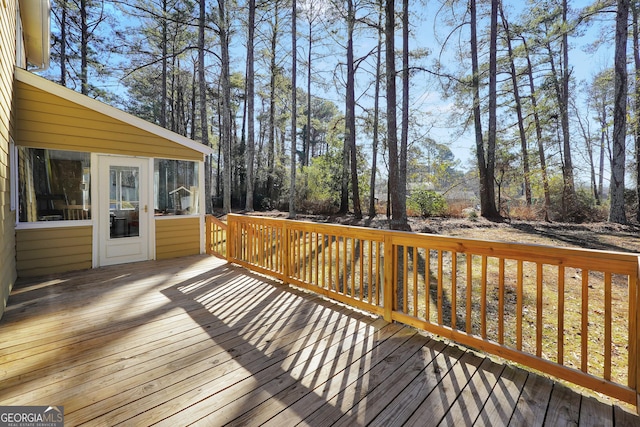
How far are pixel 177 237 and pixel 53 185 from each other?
1953 mm

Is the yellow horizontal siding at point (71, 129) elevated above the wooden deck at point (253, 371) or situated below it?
above

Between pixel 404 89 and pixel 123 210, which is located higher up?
pixel 404 89

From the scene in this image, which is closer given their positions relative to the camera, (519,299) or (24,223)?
(519,299)

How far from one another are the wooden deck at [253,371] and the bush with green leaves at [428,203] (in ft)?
31.1

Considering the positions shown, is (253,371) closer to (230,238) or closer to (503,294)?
(503,294)

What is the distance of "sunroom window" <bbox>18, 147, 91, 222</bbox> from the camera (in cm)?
401

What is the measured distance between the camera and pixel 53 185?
4266mm

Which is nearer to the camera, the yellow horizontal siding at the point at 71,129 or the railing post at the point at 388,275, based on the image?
the railing post at the point at 388,275

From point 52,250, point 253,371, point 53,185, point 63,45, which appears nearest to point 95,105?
point 53,185

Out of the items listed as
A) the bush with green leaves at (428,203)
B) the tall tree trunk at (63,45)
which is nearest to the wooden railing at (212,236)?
the bush with green leaves at (428,203)

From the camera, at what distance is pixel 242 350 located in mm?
2225

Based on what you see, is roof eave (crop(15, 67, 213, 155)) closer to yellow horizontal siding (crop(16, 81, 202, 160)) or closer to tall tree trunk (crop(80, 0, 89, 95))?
yellow horizontal siding (crop(16, 81, 202, 160))

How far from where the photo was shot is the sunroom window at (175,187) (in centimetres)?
529

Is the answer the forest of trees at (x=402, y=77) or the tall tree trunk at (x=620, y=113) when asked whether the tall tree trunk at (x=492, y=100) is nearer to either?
the forest of trees at (x=402, y=77)
